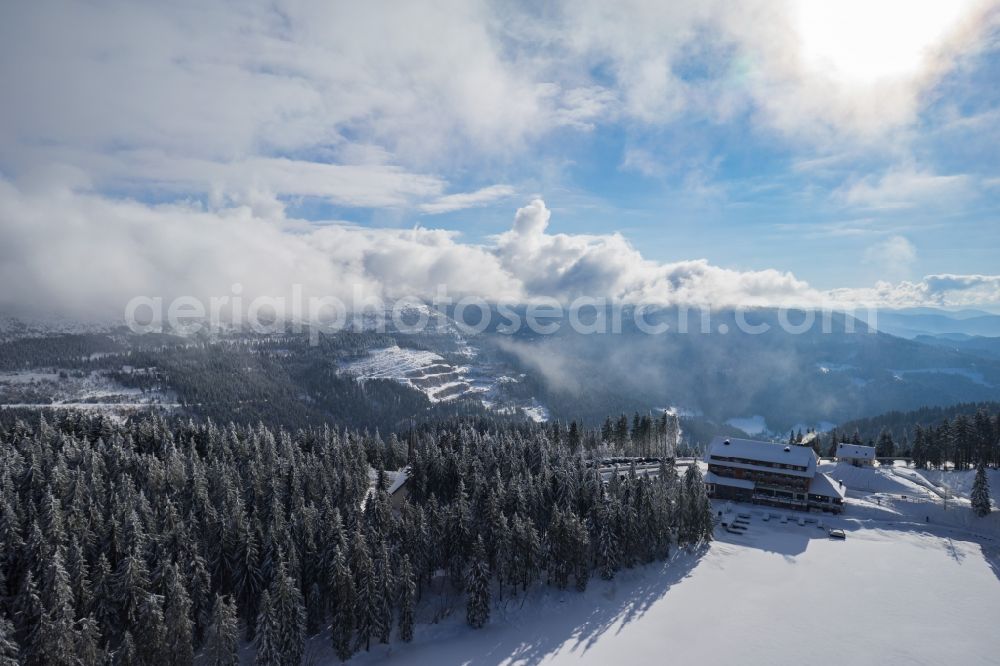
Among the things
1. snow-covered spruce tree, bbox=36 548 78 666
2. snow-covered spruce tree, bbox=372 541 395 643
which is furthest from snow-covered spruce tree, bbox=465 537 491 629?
snow-covered spruce tree, bbox=36 548 78 666

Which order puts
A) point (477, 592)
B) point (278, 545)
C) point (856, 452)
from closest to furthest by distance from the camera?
point (278, 545) → point (477, 592) → point (856, 452)

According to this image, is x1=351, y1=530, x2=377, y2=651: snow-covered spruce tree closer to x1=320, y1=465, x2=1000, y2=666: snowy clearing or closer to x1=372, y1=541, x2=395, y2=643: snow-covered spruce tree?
x1=372, y1=541, x2=395, y2=643: snow-covered spruce tree

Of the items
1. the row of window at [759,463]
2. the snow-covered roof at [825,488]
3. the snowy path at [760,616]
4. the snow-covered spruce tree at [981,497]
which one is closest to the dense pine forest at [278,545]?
the snowy path at [760,616]

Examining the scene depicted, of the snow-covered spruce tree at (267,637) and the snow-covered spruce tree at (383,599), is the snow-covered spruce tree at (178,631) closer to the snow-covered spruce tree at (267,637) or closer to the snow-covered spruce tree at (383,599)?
the snow-covered spruce tree at (267,637)

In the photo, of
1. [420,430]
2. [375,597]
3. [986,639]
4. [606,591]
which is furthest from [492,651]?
[420,430]

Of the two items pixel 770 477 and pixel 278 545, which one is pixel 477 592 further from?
pixel 770 477

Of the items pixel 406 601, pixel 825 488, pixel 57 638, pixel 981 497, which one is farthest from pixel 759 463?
pixel 57 638
